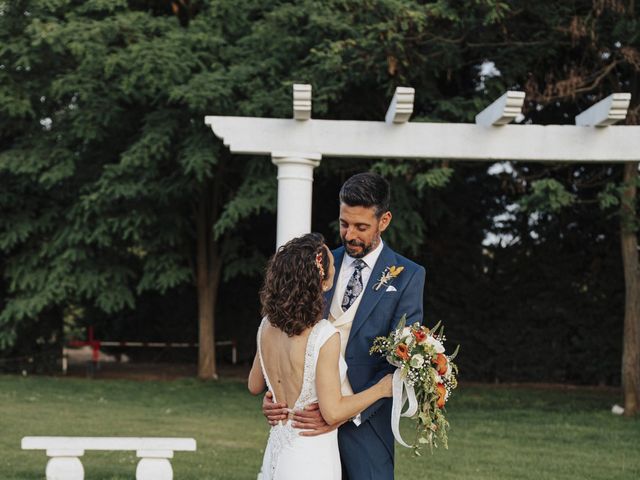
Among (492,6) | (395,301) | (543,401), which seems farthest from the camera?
(543,401)

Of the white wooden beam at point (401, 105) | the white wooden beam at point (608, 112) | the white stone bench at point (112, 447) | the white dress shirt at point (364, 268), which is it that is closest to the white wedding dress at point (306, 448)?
the white dress shirt at point (364, 268)

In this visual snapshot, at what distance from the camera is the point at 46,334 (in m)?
18.2

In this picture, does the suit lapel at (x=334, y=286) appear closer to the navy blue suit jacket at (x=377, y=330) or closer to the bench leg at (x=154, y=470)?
the navy blue suit jacket at (x=377, y=330)

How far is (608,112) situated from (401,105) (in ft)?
4.58

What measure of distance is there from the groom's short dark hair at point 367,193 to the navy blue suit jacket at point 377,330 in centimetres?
24

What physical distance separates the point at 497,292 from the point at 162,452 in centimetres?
1154

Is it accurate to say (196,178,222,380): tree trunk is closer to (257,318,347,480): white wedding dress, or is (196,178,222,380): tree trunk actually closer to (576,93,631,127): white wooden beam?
(576,93,631,127): white wooden beam

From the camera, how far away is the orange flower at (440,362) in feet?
11.4

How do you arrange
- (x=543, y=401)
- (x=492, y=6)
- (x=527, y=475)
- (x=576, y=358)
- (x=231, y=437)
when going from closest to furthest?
(x=527, y=475)
(x=231, y=437)
(x=492, y=6)
(x=543, y=401)
(x=576, y=358)

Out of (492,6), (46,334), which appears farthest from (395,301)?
(46,334)

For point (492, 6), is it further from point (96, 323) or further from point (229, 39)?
point (96, 323)

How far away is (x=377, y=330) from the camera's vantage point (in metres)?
3.61

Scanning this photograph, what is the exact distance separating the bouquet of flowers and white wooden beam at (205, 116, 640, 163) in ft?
11.5

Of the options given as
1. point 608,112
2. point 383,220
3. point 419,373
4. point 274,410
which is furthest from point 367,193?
point 608,112
